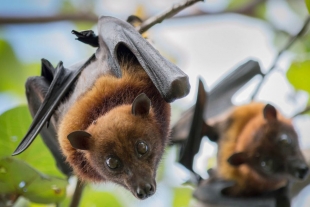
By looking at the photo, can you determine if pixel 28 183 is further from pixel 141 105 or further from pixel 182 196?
pixel 182 196

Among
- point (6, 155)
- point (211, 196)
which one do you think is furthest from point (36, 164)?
point (211, 196)

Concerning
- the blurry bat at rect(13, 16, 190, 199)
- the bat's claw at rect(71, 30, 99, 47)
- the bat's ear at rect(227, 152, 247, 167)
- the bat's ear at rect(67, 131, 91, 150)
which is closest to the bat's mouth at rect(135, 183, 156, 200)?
the blurry bat at rect(13, 16, 190, 199)

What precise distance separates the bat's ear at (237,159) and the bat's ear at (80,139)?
2.94 meters

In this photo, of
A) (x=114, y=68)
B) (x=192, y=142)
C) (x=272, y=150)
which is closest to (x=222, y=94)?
(x=192, y=142)

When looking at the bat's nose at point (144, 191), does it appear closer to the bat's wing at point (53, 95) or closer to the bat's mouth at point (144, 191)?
the bat's mouth at point (144, 191)

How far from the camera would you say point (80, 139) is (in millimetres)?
4117

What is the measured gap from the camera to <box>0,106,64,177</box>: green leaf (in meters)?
4.79

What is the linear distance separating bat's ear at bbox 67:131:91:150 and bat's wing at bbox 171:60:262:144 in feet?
11.0

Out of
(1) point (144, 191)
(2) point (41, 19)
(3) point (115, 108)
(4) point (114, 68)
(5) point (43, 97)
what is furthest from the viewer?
(2) point (41, 19)

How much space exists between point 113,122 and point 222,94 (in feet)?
12.6

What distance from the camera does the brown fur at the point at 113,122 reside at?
4.09 m

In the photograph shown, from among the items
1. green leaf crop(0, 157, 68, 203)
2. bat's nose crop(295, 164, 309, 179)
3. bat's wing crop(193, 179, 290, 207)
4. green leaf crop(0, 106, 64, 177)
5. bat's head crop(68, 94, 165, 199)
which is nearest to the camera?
bat's head crop(68, 94, 165, 199)

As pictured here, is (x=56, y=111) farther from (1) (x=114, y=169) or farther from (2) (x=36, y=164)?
(1) (x=114, y=169)

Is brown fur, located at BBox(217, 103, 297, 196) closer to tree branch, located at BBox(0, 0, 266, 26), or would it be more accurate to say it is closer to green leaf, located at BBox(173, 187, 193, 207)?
green leaf, located at BBox(173, 187, 193, 207)
